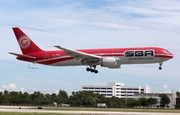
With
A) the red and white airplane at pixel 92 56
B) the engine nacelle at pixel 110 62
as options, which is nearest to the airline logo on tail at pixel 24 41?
the red and white airplane at pixel 92 56

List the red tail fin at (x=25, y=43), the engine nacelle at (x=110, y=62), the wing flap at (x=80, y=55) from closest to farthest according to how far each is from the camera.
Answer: the engine nacelle at (x=110, y=62)
the wing flap at (x=80, y=55)
the red tail fin at (x=25, y=43)

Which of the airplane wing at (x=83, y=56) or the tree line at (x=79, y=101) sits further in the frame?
the tree line at (x=79, y=101)

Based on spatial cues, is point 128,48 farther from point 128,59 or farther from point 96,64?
point 96,64

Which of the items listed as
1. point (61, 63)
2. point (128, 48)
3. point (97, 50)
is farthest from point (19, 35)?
point (128, 48)

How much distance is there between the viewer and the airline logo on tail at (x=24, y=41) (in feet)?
275

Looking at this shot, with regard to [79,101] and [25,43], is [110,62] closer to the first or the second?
[25,43]

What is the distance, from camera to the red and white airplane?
7188 centimetres

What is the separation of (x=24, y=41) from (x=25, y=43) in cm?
82

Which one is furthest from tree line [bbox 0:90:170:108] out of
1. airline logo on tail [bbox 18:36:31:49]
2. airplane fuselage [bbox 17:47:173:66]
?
airplane fuselage [bbox 17:47:173:66]

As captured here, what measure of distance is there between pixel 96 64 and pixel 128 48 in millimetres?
7972

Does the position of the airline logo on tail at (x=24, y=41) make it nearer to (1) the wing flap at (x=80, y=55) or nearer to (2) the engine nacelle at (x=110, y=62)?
(1) the wing flap at (x=80, y=55)

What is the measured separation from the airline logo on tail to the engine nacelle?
1774 centimetres

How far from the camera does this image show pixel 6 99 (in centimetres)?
15400

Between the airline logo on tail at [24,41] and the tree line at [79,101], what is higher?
the airline logo on tail at [24,41]
